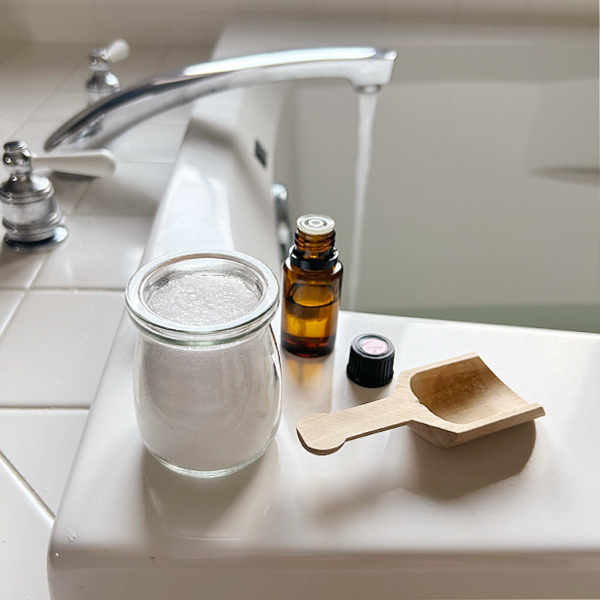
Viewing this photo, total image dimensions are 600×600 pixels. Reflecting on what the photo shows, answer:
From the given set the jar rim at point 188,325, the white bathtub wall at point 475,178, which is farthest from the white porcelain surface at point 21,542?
the white bathtub wall at point 475,178

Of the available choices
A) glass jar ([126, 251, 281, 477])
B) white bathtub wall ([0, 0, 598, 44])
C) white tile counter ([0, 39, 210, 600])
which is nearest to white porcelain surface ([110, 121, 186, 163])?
white tile counter ([0, 39, 210, 600])

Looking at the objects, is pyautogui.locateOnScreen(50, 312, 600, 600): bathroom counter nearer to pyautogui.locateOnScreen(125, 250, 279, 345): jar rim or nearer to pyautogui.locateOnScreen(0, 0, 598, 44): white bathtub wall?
pyautogui.locateOnScreen(125, 250, 279, 345): jar rim

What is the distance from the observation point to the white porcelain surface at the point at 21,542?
1.11 feet

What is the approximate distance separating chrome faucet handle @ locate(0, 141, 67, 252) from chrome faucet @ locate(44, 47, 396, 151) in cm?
13

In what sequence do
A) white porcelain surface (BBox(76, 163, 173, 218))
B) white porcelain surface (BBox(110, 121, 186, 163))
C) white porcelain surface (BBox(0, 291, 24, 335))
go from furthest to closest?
white porcelain surface (BBox(110, 121, 186, 163)) → white porcelain surface (BBox(76, 163, 173, 218)) → white porcelain surface (BBox(0, 291, 24, 335))

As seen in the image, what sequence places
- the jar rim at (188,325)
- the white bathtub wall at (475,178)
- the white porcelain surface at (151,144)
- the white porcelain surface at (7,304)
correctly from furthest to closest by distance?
1. the white bathtub wall at (475,178)
2. the white porcelain surface at (151,144)
3. the white porcelain surface at (7,304)
4. the jar rim at (188,325)

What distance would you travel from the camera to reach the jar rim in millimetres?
303

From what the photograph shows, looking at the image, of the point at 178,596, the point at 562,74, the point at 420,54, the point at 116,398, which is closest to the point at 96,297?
the point at 116,398

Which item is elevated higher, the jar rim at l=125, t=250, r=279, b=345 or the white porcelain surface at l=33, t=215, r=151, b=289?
the jar rim at l=125, t=250, r=279, b=345

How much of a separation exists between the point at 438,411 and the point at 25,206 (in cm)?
45

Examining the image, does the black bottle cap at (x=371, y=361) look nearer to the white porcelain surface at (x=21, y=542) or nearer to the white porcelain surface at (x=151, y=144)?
the white porcelain surface at (x=21, y=542)

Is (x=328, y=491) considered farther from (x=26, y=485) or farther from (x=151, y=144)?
(x=151, y=144)

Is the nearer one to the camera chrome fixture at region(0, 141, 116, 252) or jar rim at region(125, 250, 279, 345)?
jar rim at region(125, 250, 279, 345)

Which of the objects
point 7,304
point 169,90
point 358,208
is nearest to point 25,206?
point 7,304
